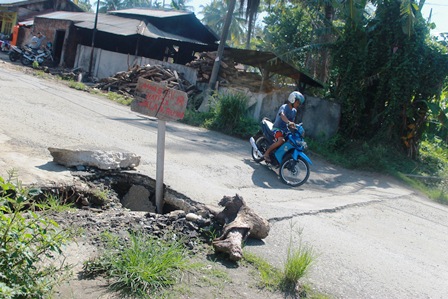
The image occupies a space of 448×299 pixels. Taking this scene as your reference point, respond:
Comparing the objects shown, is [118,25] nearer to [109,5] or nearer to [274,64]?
[274,64]

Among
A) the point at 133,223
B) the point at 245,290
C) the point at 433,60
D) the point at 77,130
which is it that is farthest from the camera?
the point at 433,60

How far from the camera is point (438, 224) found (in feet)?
27.0

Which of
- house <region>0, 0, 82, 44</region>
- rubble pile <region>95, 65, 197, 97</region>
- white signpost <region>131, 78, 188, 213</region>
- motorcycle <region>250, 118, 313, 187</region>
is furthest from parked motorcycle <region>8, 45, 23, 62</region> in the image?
white signpost <region>131, 78, 188, 213</region>

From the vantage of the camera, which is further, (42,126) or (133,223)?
(42,126)

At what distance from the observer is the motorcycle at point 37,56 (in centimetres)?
2298

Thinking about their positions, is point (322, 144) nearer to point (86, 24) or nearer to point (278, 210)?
point (278, 210)

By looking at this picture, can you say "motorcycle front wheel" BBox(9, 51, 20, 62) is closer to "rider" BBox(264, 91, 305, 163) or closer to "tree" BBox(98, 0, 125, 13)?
"rider" BBox(264, 91, 305, 163)

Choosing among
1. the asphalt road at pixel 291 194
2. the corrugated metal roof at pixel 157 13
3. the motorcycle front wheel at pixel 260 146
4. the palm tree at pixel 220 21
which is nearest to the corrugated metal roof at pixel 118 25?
the corrugated metal roof at pixel 157 13

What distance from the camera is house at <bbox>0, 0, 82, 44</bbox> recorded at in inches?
1334

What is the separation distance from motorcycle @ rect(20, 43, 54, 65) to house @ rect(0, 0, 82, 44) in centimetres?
1057

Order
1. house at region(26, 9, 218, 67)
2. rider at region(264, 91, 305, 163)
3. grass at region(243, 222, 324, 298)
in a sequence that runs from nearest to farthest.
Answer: grass at region(243, 222, 324, 298) < rider at region(264, 91, 305, 163) < house at region(26, 9, 218, 67)

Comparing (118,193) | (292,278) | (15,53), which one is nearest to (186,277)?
(292,278)

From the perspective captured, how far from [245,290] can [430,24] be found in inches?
529

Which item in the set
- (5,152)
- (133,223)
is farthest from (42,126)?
(133,223)
